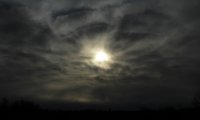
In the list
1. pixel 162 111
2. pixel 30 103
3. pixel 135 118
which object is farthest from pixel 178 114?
pixel 30 103

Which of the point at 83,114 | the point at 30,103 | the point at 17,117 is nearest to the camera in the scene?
the point at 17,117

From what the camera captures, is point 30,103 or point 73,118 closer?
point 73,118

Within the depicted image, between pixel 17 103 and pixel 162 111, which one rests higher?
pixel 17 103

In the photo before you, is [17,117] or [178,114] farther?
[178,114]

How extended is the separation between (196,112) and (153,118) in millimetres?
3710

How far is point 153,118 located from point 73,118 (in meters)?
6.08

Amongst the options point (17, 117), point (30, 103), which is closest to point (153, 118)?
point (17, 117)

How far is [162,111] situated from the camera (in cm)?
2389

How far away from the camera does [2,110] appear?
21688 millimetres

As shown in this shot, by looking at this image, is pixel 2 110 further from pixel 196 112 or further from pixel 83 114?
pixel 196 112

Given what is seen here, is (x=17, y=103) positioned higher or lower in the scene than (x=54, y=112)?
higher

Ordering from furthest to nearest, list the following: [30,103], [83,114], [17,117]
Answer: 1. [30,103]
2. [83,114]
3. [17,117]

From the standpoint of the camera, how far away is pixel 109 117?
2316cm

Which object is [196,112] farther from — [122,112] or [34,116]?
[34,116]
